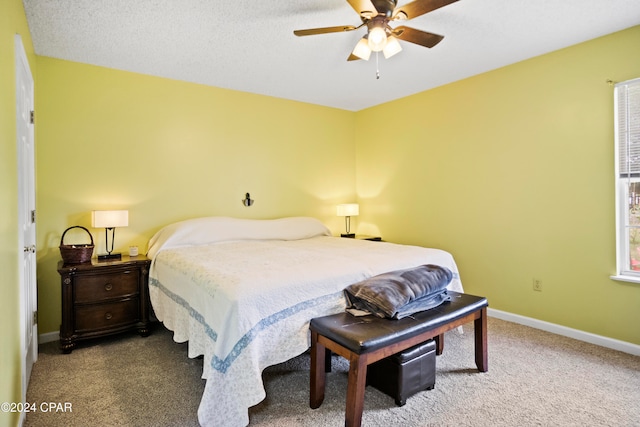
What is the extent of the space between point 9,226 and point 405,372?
218 cm

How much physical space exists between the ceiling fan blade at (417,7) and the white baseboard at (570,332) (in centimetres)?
282

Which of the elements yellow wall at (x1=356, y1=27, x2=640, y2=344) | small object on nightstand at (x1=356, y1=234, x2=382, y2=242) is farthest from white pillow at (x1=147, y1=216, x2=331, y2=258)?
yellow wall at (x1=356, y1=27, x2=640, y2=344)

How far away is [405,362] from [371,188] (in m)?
3.15

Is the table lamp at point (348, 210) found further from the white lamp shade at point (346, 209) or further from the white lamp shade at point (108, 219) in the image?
A: the white lamp shade at point (108, 219)

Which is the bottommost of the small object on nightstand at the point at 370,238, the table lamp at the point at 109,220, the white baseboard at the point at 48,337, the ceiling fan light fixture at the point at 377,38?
the white baseboard at the point at 48,337

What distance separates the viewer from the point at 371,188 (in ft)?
16.0

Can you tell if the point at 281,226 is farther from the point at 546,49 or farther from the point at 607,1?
the point at 607,1

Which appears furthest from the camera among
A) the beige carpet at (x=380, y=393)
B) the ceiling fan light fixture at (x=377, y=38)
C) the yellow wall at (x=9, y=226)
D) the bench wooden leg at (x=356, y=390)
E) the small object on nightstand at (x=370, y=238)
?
the small object on nightstand at (x=370, y=238)

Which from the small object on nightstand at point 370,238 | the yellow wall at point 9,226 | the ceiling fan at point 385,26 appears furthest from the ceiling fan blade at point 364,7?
the small object on nightstand at point 370,238

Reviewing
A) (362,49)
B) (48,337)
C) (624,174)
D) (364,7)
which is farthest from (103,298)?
(624,174)

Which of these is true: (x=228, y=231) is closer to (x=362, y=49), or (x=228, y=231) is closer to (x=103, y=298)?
(x=103, y=298)

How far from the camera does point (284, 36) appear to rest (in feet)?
9.01

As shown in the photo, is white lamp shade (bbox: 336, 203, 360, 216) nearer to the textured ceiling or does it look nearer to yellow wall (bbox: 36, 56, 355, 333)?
yellow wall (bbox: 36, 56, 355, 333)

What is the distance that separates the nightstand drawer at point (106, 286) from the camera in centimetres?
283
